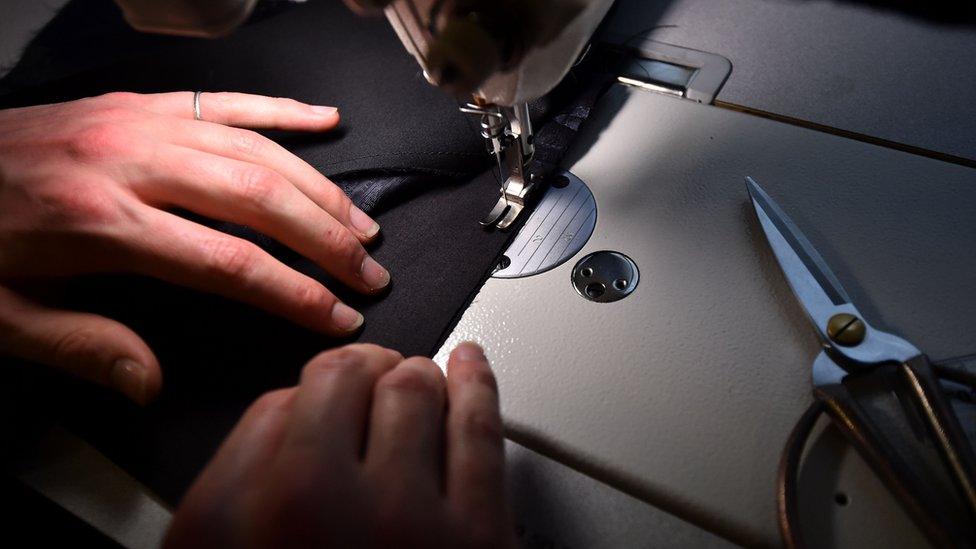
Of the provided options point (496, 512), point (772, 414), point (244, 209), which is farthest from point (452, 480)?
point (244, 209)

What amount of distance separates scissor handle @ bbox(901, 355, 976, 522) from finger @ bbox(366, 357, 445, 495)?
1.47ft

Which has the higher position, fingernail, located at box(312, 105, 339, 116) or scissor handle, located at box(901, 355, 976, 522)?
scissor handle, located at box(901, 355, 976, 522)

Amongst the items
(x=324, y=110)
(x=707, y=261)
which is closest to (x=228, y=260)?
(x=324, y=110)

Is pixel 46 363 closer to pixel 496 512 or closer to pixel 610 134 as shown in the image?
pixel 496 512

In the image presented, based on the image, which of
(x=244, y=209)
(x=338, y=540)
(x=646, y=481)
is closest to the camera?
(x=338, y=540)

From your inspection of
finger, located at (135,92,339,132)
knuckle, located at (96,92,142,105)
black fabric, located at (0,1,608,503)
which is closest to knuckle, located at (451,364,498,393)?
black fabric, located at (0,1,608,503)

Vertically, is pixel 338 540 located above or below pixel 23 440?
above

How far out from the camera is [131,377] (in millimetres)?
607

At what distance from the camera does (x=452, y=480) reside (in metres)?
0.47

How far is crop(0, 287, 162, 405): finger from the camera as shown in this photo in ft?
2.00

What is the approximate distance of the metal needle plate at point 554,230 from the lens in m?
0.74

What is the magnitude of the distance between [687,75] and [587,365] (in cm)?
57

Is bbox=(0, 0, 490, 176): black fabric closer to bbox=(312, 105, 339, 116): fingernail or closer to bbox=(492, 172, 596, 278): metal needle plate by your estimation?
bbox=(312, 105, 339, 116): fingernail

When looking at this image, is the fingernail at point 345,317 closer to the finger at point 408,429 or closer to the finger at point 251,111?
the finger at point 408,429
